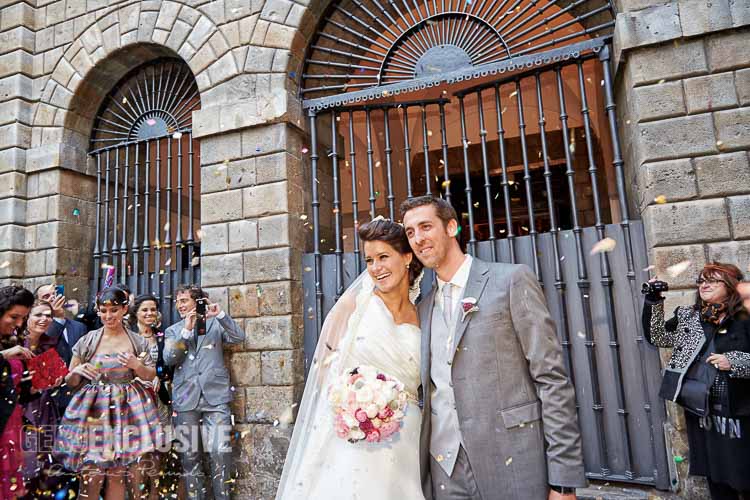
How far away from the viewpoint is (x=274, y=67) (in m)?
5.16

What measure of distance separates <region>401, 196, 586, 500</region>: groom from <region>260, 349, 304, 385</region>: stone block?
2.54 m

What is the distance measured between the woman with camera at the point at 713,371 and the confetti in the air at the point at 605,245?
0.75 meters

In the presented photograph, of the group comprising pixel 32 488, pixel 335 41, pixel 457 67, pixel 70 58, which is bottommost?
pixel 32 488

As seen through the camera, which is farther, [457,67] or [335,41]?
[335,41]

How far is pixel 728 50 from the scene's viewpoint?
3775 millimetres

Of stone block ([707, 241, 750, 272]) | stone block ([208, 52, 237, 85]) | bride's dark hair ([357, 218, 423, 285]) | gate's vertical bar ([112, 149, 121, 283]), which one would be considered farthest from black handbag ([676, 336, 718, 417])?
gate's vertical bar ([112, 149, 121, 283])

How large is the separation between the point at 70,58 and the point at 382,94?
13.5 ft

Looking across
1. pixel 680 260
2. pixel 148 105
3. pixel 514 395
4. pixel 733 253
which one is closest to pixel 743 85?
pixel 733 253

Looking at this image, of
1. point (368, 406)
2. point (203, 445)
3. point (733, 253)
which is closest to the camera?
point (368, 406)

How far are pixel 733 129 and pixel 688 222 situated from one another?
76cm

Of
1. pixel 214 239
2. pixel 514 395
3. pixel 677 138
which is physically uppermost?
pixel 677 138

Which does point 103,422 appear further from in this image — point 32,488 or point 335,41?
point 335,41

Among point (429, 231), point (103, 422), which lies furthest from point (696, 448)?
point (103, 422)

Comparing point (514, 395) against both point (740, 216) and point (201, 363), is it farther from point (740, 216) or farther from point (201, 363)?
point (201, 363)
